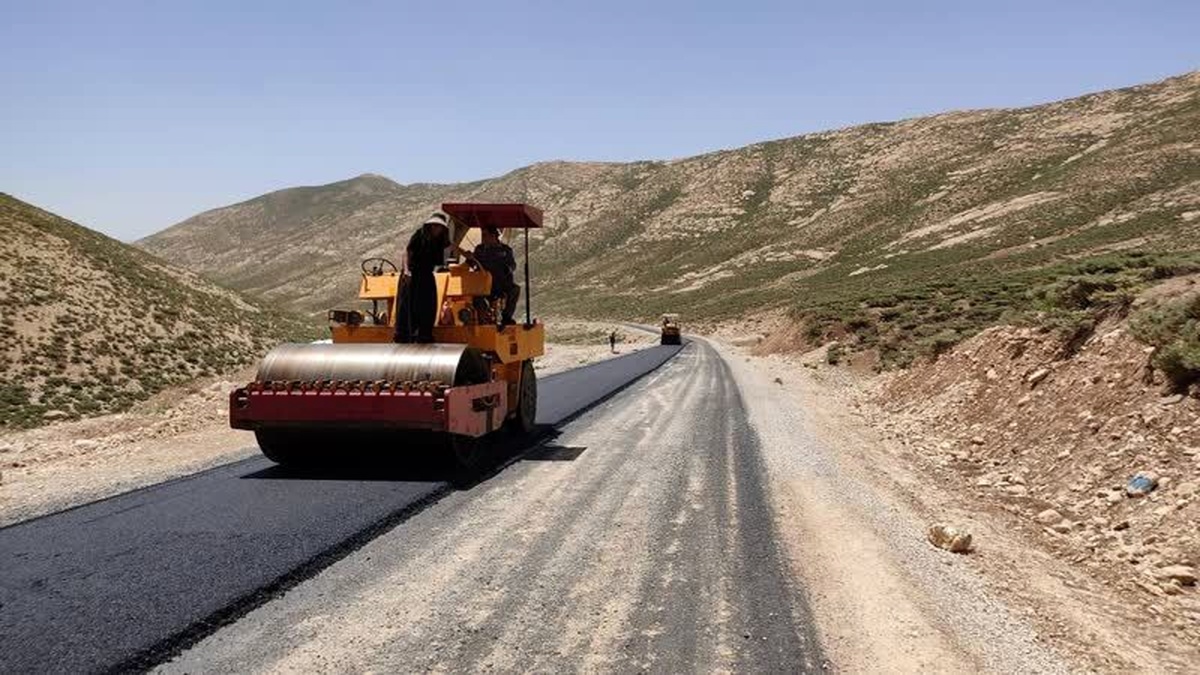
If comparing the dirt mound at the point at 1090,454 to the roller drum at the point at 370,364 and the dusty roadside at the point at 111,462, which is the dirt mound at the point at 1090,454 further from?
the dusty roadside at the point at 111,462

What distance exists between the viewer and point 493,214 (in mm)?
11836

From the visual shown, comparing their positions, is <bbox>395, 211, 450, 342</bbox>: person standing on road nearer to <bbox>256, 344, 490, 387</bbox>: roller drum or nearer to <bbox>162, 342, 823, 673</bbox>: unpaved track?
<bbox>256, 344, 490, 387</bbox>: roller drum

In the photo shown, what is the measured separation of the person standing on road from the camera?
403 inches

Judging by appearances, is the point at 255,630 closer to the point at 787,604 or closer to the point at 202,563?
the point at 202,563

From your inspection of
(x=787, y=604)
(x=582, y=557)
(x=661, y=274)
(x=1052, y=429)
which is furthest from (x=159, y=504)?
(x=661, y=274)

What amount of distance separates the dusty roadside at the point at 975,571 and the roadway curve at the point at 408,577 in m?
0.51

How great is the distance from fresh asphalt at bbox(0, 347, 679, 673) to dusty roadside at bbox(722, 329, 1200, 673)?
4341mm

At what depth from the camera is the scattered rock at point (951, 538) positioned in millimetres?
7324

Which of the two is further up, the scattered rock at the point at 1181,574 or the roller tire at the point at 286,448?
the roller tire at the point at 286,448

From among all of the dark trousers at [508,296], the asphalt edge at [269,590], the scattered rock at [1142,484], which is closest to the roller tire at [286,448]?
the asphalt edge at [269,590]

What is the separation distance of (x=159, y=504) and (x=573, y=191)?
168m

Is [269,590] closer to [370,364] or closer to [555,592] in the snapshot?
[555,592]

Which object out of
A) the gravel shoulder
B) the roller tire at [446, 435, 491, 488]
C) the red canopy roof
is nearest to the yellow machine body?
the red canopy roof

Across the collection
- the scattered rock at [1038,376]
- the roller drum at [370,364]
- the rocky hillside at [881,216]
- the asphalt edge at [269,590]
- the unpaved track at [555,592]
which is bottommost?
the unpaved track at [555,592]
